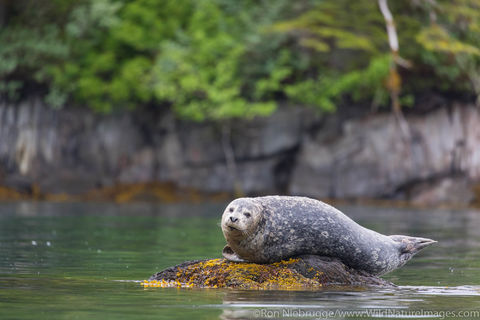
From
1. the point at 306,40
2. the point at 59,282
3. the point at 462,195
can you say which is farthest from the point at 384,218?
the point at 59,282

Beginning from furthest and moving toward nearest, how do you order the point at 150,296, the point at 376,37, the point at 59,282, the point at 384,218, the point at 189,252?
the point at 376,37, the point at 384,218, the point at 189,252, the point at 59,282, the point at 150,296

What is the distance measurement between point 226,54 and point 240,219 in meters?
32.8

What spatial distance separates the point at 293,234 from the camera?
11219 millimetres

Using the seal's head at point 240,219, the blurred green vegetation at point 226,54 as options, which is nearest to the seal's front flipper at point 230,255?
the seal's head at point 240,219

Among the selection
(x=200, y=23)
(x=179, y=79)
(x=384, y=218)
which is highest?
(x=200, y=23)

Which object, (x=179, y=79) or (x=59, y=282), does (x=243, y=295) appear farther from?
(x=179, y=79)

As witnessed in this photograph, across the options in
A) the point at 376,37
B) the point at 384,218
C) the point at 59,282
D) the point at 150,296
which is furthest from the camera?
the point at 376,37

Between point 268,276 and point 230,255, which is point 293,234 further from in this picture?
point 230,255

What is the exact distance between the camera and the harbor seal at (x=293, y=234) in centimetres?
1095

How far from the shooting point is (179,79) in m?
42.6

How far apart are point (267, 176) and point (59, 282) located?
99.6 ft

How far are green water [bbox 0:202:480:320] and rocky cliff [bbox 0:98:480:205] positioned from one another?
16.5 meters

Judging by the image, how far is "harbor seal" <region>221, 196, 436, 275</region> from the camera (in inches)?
431

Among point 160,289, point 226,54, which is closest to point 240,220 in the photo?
point 160,289
